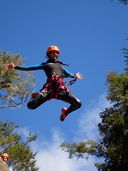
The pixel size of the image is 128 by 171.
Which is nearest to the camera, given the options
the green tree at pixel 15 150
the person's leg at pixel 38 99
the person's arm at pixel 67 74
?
the person's leg at pixel 38 99

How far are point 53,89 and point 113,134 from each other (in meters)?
21.5

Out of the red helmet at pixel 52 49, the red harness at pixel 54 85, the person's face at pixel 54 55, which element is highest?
the red helmet at pixel 52 49

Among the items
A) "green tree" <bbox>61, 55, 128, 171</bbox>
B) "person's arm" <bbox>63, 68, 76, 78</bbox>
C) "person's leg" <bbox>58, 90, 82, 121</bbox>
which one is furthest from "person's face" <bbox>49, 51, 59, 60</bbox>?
"green tree" <bbox>61, 55, 128, 171</bbox>

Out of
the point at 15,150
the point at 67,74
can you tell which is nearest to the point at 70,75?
the point at 67,74

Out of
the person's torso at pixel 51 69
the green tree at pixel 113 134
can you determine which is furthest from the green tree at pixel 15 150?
the person's torso at pixel 51 69

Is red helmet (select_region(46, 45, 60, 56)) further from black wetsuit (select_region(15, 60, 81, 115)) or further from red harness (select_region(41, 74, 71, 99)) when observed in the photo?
red harness (select_region(41, 74, 71, 99))

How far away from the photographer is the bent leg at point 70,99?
31.4 feet

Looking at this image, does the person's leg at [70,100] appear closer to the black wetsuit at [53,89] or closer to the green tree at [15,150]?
the black wetsuit at [53,89]

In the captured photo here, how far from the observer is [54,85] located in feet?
31.0

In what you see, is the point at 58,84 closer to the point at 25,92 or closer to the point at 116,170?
the point at 25,92

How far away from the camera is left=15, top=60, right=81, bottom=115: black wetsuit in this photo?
30.9 ft

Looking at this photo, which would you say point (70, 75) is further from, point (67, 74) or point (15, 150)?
point (15, 150)

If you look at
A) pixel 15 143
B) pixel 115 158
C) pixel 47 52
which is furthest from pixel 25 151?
pixel 47 52

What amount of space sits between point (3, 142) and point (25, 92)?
6901 millimetres
